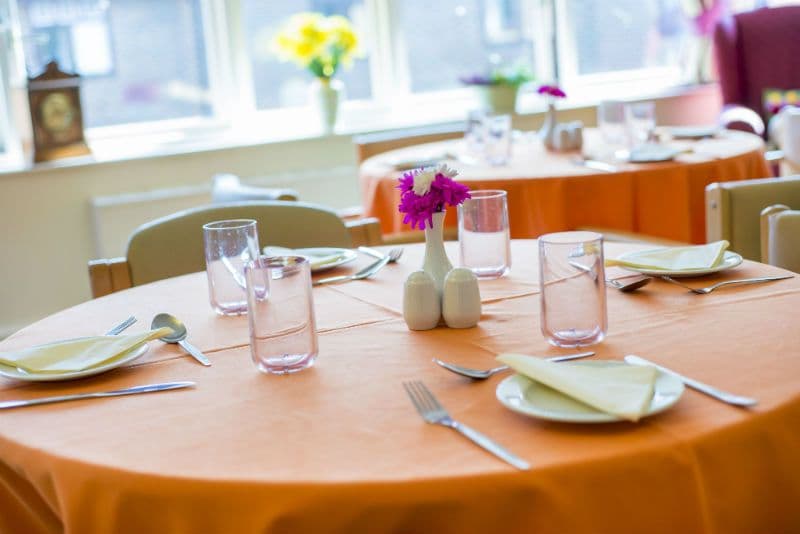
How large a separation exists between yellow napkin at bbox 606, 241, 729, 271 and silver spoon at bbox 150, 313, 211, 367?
2.18 ft

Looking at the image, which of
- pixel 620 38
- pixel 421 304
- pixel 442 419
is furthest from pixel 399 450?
pixel 620 38

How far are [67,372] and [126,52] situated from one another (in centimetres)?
368

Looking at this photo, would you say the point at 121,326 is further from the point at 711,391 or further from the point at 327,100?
the point at 327,100

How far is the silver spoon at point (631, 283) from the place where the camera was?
1513 mm

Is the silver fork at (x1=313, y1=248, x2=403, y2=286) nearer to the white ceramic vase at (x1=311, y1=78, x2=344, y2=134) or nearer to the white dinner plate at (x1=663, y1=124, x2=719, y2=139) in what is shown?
the white dinner plate at (x1=663, y1=124, x2=719, y2=139)

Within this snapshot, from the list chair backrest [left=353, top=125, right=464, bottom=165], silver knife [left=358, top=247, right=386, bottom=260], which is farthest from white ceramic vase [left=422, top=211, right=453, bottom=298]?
chair backrest [left=353, top=125, right=464, bottom=165]

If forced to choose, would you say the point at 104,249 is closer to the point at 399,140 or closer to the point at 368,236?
the point at 399,140

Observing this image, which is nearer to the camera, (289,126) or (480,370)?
(480,370)

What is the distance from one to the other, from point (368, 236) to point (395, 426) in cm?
129

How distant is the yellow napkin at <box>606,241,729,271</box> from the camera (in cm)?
158

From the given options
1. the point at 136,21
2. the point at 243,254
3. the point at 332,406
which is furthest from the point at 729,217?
the point at 136,21

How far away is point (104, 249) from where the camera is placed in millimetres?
4348

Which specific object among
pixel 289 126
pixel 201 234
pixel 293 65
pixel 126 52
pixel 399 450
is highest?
pixel 126 52

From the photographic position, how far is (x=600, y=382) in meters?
1.08
